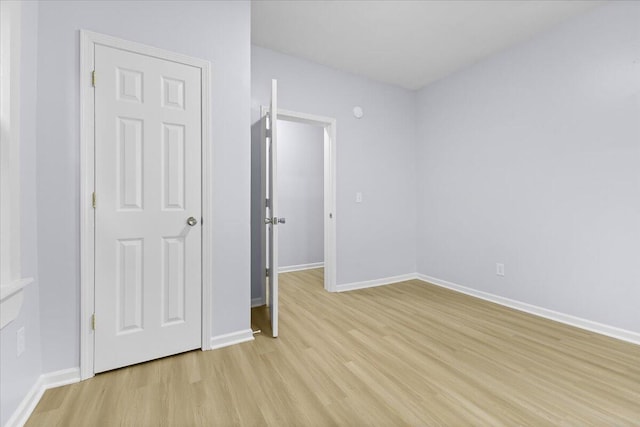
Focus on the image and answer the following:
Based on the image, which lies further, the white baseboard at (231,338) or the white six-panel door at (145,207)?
the white baseboard at (231,338)

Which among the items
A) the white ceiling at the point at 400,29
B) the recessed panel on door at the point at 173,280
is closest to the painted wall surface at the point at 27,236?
the recessed panel on door at the point at 173,280

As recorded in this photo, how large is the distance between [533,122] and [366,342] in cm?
268

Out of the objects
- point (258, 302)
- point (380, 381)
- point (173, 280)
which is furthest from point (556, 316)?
point (173, 280)

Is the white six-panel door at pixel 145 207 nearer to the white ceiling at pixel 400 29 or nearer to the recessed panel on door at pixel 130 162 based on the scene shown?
the recessed panel on door at pixel 130 162

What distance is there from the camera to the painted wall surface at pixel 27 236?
1372mm

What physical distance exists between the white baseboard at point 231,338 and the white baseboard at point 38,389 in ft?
2.58

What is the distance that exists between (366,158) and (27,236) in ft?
10.7

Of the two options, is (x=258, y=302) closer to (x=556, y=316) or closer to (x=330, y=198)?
(x=330, y=198)

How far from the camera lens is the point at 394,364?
6.33ft

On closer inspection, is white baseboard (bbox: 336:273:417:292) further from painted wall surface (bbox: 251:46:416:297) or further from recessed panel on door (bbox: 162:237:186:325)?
recessed panel on door (bbox: 162:237:186:325)

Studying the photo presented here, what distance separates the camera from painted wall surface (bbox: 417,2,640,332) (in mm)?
2312

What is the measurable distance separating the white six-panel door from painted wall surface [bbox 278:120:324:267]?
2.82 meters

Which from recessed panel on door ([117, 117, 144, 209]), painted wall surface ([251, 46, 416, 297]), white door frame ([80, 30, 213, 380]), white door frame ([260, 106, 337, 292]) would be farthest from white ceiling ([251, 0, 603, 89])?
recessed panel on door ([117, 117, 144, 209])

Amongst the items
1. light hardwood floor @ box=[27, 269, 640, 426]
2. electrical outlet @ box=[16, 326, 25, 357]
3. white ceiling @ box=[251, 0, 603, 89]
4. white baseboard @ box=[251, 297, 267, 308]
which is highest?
white ceiling @ box=[251, 0, 603, 89]
